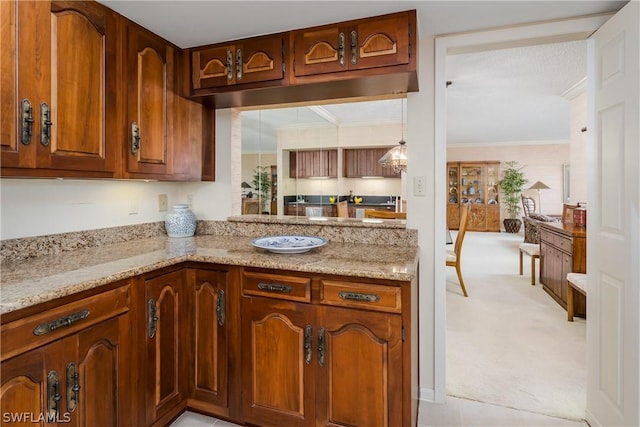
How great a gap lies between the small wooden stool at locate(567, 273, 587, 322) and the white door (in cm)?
129

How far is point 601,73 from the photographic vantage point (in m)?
1.74

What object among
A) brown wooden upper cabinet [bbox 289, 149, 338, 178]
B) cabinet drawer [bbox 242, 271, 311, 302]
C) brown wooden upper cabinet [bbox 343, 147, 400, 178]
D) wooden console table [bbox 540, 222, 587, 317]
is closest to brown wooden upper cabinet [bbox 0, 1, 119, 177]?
cabinet drawer [bbox 242, 271, 311, 302]

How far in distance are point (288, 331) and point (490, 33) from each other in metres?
1.95

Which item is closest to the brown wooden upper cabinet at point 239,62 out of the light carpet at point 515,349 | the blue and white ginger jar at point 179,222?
the blue and white ginger jar at point 179,222

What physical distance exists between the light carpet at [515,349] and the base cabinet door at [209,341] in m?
1.43

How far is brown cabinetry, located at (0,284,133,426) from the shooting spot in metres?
1.11

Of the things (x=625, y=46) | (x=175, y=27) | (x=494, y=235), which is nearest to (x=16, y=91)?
(x=175, y=27)

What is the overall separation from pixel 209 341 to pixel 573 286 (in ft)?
10.7

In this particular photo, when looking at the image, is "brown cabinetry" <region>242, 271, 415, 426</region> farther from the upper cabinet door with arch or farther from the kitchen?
the upper cabinet door with arch

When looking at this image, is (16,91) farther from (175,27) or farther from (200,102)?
(200,102)

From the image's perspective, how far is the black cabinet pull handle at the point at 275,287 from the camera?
1.64 m

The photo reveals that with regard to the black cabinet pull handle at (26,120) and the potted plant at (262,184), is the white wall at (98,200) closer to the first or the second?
the black cabinet pull handle at (26,120)

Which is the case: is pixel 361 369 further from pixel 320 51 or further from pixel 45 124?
pixel 45 124

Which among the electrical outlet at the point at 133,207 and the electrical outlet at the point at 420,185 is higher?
the electrical outlet at the point at 420,185
